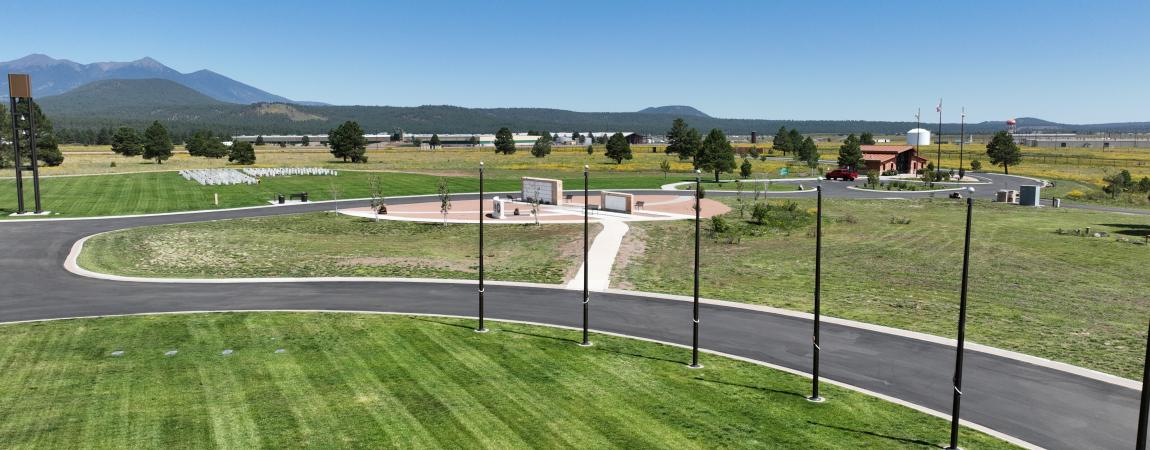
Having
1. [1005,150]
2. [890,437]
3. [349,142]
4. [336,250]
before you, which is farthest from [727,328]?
[349,142]

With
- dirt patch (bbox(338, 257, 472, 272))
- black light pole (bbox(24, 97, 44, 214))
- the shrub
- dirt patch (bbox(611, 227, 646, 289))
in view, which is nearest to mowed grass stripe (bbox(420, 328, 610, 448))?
dirt patch (bbox(611, 227, 646, 289))

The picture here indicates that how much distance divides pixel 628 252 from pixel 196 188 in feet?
175

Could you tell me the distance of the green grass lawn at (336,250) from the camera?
114 feet

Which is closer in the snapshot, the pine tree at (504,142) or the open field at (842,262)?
the open field at (842,262)

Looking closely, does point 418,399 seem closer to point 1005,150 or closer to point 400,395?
point 400,395

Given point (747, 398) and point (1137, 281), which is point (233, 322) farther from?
point (1137, 281)

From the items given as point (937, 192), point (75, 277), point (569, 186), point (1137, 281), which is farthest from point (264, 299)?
point (937, 192)

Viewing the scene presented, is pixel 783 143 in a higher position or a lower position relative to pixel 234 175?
higher

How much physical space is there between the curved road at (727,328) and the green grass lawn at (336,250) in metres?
2.54

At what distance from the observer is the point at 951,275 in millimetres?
33781

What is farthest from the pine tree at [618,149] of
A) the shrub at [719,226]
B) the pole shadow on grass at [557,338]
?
the pole shadow on grass at [557,338]

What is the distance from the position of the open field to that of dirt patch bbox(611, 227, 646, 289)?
0.15 metres

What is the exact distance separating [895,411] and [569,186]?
65289mm

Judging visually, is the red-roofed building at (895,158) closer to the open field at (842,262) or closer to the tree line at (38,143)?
the open field at (842,262)
